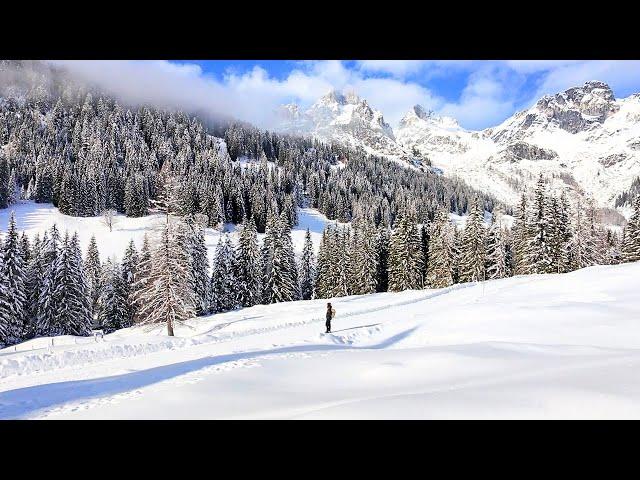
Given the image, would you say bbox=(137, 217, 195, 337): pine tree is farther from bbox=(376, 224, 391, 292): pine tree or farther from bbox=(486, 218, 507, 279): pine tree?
bbox=(486, 218, 507, 279): pine tree

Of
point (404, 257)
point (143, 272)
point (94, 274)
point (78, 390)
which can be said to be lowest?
point (94, 274)

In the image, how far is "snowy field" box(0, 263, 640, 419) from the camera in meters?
7.36

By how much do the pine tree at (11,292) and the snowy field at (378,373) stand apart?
2762 cm

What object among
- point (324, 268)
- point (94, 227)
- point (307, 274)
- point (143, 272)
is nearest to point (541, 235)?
point (324, 268)

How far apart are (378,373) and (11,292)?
1832 inches

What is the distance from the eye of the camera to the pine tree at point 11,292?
42.2 meters

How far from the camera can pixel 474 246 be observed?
61156 mm

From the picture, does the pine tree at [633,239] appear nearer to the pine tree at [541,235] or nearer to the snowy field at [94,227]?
the pine tree at [541,235]

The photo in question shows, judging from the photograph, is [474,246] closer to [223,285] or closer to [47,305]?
[223,285]

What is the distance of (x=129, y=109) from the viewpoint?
195125mm

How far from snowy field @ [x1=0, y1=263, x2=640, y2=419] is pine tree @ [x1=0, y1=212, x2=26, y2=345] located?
90.6 ft

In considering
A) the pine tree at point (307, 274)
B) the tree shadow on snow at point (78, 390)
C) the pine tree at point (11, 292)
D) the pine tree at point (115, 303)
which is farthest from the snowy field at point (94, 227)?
the tree shadow on snow at point (78, 390)
